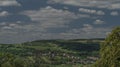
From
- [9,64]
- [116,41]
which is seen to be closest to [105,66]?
[116,41]

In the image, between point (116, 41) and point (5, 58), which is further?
point (5, 58)

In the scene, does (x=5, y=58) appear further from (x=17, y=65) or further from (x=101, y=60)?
(x=101, y=60)

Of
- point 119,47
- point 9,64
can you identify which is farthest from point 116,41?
point 9,64

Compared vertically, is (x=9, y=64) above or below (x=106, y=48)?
below

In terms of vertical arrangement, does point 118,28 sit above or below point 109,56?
above

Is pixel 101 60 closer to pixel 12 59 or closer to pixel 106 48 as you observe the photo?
pixel 106 48

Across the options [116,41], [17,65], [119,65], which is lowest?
[17,65]
